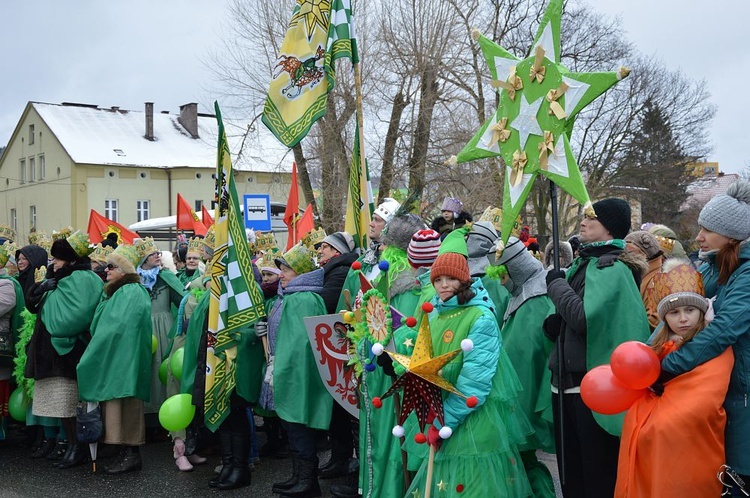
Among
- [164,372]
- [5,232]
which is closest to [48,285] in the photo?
[164,372]

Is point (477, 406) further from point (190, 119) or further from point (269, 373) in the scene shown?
point (190, 119)

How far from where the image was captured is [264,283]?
7180 millimetres

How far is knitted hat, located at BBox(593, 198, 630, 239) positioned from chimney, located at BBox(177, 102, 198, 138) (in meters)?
53.2

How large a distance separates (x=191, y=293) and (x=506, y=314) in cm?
364

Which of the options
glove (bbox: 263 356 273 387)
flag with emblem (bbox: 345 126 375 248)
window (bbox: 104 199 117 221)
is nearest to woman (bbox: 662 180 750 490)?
flag with emblem (bbox: 345 126 375 248)

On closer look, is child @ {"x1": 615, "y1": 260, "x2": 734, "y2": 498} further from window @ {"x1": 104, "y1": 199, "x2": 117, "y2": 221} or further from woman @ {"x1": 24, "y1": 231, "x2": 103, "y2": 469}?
window @ {"x1": 104, "y1": 199, "x2": 117, "y2": 221}

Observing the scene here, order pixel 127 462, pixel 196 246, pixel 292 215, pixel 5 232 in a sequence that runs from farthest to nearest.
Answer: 1. pixel 292 215
2. pixel 5 232
3. pixel 196 246
4. pixel 127 462

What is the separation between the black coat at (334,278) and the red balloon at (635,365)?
318 centimetres

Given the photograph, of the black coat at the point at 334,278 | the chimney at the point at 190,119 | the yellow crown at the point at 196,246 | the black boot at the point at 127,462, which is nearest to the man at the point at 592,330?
the black coat at the point at 334,278

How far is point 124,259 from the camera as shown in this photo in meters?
7.48

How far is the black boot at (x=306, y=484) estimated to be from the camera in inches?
248

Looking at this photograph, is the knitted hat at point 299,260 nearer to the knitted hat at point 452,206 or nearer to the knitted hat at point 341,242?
the knitted hat at point 341,242

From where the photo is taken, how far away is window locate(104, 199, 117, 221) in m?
50.2

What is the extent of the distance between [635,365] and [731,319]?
0.48 metres
